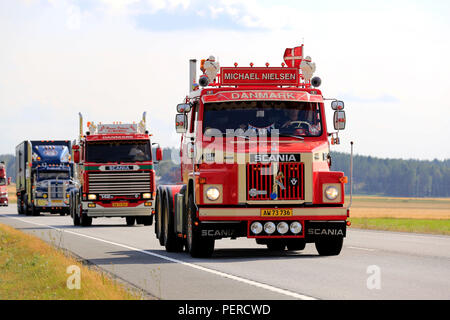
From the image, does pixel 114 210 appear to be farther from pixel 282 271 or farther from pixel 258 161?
pixel 282 271

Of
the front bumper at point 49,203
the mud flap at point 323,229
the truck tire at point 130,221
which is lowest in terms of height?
the truck tire at point 130,221

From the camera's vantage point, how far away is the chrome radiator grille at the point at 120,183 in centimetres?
3609

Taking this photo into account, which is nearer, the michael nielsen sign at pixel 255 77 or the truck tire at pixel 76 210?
the michael nielsen sign at pixel 255 77

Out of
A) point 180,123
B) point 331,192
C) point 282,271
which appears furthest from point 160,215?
point 282,271

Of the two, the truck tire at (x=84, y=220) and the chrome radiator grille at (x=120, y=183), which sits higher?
the chrome radiator grille at (x=120, y=183)

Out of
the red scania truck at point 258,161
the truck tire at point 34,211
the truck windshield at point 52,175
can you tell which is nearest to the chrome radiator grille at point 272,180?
the red scania truck at point 258,161

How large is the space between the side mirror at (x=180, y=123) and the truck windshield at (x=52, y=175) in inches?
1362

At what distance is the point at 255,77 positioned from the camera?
18969 mm

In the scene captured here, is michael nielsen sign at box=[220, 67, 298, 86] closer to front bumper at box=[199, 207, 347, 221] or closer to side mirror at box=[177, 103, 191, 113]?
side mirror at box=[177, 103, 191, 113]

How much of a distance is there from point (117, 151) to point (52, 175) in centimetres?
1718

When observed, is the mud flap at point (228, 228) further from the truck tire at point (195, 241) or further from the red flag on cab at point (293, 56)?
the red flag on cab at point (293, 56)
